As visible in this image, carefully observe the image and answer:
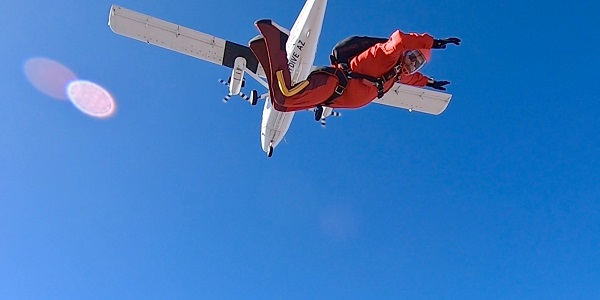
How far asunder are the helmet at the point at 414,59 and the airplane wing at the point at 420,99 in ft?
37.5

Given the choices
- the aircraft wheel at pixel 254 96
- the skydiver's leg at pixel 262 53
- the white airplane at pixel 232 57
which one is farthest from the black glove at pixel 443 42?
the white airplane at pixel 232 57

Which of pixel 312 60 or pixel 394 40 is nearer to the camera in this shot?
pixel 394 40

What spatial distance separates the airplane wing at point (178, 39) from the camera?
17.3m

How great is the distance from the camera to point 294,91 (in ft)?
22.1

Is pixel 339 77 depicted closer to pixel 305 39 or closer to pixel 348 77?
pixel 348 77

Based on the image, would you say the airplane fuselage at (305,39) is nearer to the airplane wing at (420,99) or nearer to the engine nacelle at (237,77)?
the engine nacelle at (237,77)

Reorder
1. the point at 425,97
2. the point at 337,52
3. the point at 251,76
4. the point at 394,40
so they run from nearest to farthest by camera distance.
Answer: the point at 394,40 < the point at 337,52 < the point at 251,76 < the point at 425,97

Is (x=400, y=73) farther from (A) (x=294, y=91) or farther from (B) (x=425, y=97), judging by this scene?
(B) (x=425, y=97)

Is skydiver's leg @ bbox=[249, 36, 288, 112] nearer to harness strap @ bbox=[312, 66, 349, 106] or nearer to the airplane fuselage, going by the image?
harness strap @ bbox=[312, 66, 349, 106]

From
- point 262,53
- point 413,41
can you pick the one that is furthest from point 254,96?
point 413,41

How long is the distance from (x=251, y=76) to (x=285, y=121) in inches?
84.4

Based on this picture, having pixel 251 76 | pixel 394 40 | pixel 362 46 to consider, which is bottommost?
pixel 394 40

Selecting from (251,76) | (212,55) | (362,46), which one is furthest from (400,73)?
(212,55)

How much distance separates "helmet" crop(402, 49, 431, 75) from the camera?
6445mm
